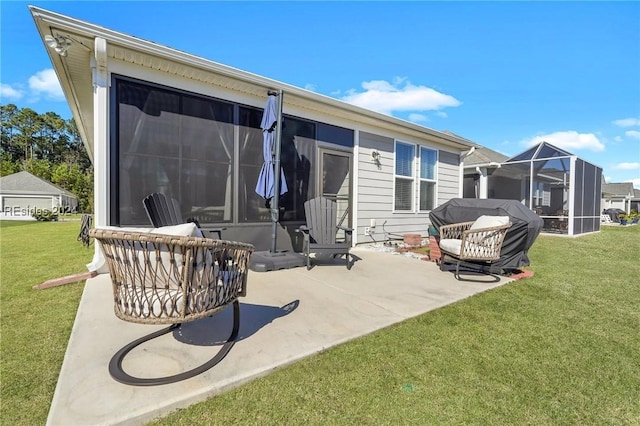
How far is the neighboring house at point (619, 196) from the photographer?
29.7 metres

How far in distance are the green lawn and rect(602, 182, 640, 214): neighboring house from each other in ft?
119

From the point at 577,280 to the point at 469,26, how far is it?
622cm

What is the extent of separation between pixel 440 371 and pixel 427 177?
22.2 feet

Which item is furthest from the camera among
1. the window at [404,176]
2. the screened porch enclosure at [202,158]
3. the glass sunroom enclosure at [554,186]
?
the glass sunroom enclosure at [554,186]

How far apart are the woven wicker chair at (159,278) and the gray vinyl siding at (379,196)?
16.2 ft

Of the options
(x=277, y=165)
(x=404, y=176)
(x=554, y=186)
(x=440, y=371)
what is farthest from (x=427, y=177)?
(x=554, y=186)

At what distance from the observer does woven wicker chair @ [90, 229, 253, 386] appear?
1.59m

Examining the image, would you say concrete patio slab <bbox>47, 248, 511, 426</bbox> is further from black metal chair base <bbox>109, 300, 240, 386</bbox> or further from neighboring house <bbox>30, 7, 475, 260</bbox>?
neighboring house <bbox>30, 7, 475, 260</bbox>

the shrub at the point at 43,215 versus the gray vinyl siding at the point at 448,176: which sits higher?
the gray vinyl siding at the point at 448,176

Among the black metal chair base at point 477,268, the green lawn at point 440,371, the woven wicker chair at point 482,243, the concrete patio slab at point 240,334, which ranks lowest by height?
the green lawn at point 440,371

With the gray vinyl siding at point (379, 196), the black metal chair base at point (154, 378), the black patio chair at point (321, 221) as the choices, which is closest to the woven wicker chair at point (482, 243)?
the black patio chair at point (321, 221)

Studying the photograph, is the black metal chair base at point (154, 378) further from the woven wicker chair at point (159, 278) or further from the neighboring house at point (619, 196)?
the neighboring house at point (619, 196)

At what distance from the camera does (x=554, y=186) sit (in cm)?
1288

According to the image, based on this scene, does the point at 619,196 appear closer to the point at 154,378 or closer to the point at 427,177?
the point at 427,177
